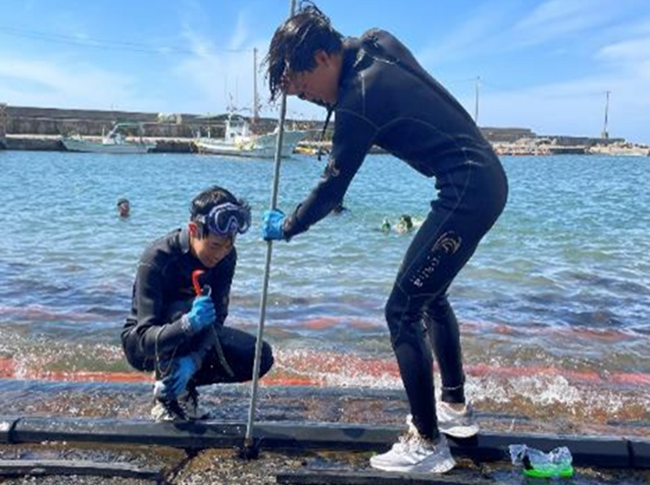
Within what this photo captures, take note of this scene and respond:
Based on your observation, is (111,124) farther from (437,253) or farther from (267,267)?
(437,253)

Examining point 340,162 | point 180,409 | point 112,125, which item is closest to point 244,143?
point 112,125

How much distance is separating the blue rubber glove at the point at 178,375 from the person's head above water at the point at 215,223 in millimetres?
565

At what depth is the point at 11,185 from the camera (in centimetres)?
3131

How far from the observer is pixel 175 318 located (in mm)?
4293

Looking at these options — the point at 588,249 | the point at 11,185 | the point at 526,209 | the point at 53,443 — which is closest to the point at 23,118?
the point at 11,185

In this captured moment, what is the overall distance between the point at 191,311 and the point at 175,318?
1.07 ft

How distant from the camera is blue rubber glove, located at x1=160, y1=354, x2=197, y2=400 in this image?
4215mm

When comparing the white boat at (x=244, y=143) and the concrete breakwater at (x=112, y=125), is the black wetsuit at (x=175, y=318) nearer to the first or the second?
the white boat at (x=244, y=143)

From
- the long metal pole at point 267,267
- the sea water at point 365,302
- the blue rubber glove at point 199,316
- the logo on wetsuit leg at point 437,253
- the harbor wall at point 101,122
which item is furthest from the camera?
the harbor wall at point 101,122

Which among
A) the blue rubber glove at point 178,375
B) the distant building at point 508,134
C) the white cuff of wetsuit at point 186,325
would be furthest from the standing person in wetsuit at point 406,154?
the distant building at point 508,134

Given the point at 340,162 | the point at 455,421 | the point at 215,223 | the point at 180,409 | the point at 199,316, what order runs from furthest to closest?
the point at 180,409 < the point at 455,421 < the point at 215,223 < the point at 199,316 < the point at 340,162

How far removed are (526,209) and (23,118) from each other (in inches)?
2647

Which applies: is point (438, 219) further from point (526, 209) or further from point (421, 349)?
point (526, 209)

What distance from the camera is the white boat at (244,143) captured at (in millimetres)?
65188
